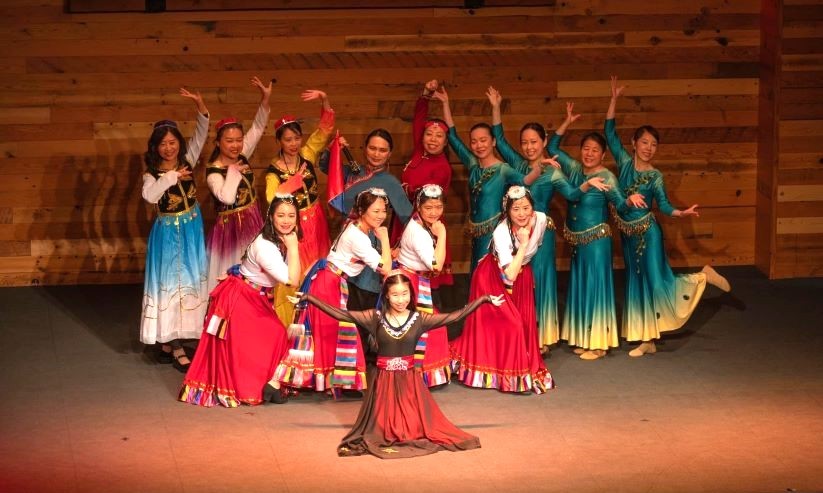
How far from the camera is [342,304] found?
6809 millimetres

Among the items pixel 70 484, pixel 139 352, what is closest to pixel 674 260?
pixel 139 352

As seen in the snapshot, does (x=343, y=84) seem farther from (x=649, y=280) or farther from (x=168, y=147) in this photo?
(x=649, y=280)

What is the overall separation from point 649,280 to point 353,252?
172cm

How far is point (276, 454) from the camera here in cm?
609

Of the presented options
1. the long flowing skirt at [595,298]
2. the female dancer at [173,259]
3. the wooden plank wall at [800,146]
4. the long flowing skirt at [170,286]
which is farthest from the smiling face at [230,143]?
the wooden plank wall at [800,146]

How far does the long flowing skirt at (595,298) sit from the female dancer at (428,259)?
86 cm

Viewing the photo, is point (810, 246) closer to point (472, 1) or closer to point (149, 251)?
point (472, 1)

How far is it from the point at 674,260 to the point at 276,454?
3949mm

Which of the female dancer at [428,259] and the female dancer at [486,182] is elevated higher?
the female dancer at [486,182]

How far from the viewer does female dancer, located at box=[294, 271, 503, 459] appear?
6.06m

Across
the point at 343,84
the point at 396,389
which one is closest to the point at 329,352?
the point at 396,389

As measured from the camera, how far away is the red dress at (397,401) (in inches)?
239

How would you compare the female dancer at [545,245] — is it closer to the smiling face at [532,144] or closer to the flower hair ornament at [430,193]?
the smiling face at [532,144]

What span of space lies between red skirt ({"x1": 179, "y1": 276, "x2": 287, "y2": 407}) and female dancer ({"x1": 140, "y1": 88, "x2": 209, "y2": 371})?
55 centimetres
